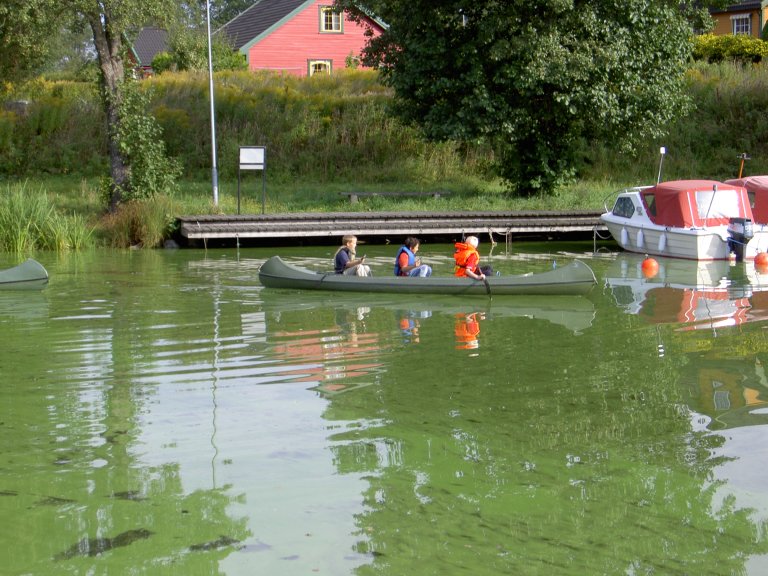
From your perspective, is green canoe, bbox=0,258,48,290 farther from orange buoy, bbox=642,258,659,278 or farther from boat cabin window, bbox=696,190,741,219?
boat cabin window, bbox=696,190,741,219

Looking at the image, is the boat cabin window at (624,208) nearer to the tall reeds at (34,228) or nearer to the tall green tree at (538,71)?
the tall green tree at (538,71)

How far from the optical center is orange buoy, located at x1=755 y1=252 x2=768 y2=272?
20188 millimetres

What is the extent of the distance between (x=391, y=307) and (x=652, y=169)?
1989 centimetres

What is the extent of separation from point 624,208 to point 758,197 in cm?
319

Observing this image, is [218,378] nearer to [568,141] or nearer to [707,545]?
[707,545]

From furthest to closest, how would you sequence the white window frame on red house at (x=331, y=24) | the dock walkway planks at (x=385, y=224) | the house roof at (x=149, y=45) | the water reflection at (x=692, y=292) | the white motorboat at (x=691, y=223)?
the house roof at (x=149, y=45) < the white window frame on red house at (x=331, y=24) < the dock walkway planks at (x=385, y=224) < the white motorboat at (x=691, y=223) < the water reflection at (x=692, y=292)

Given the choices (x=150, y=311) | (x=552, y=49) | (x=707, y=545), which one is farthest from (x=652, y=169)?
(x=707, y=545)

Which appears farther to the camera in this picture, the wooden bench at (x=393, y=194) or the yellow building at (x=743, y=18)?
the yellow building at (x=743, y=18)

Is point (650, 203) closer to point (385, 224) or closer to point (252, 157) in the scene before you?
point (385, 224)

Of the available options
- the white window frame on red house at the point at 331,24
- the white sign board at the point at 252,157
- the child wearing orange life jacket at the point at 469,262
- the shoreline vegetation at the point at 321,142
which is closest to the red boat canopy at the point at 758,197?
the shoreline vegetation at the point at 321,142

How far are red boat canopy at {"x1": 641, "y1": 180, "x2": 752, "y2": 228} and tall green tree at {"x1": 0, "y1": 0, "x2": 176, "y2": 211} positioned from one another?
40.6ft

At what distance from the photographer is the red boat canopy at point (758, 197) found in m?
24.3

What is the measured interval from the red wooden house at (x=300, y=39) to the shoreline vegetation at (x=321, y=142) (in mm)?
10569

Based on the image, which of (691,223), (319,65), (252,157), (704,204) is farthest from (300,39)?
(691,223)
